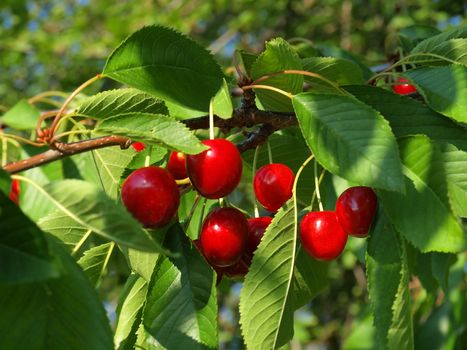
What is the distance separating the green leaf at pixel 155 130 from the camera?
0.89 meters

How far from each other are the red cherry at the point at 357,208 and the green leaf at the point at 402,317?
0.22 ft

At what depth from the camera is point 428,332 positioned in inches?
102

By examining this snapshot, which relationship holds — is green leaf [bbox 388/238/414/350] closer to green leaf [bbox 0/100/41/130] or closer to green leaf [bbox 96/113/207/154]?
green leaf [bbox 96/113/207/154]

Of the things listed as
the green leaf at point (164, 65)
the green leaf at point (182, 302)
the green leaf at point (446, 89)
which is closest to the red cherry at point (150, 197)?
the green leaf at point (182, 302)

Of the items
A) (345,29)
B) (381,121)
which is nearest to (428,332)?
(381,121)

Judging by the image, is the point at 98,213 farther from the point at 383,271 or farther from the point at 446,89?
the point at 446,89

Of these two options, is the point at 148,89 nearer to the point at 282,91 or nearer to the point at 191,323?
the point at 282,91

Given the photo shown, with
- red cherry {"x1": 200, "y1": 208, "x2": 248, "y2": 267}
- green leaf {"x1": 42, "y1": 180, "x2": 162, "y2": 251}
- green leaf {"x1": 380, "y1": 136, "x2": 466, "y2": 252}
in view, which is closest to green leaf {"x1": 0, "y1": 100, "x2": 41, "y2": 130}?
red cherry {"x1": 200, "y1": 208, "x2": 248, "y2": 267}

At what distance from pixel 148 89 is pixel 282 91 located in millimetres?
222

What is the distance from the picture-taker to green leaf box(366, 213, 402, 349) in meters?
1.02

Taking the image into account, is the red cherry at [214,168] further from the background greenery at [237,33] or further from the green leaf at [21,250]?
the background greenery at [237,33]

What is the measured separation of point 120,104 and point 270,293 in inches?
16.2

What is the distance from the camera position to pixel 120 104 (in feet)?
3.80

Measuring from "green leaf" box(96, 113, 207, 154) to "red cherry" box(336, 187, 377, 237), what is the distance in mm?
243
